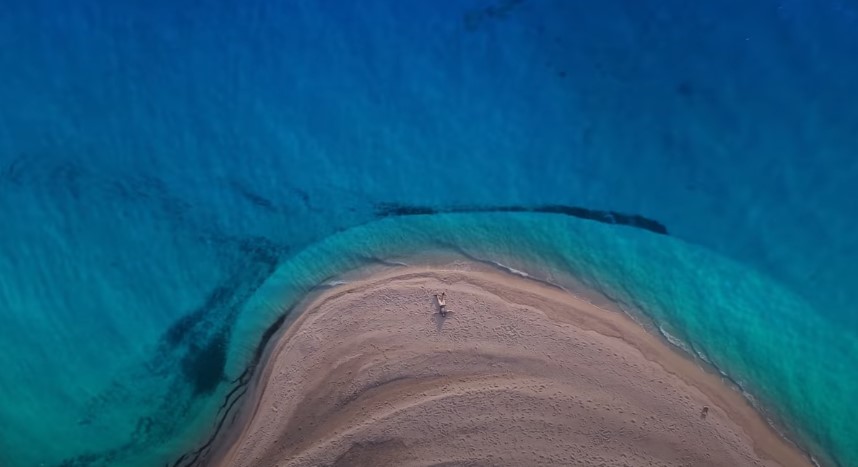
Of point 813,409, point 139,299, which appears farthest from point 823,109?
point 139,299

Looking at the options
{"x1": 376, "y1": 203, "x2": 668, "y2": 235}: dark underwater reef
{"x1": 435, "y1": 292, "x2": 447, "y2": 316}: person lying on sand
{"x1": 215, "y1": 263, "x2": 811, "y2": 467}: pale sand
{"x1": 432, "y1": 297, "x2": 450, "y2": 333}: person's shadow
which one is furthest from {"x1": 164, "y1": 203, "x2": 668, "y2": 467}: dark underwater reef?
{"x1": 432, "y1": 297, "x2": 450, "y2": 333}: person's shadow

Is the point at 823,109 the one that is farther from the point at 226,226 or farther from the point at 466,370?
the point at 226,226

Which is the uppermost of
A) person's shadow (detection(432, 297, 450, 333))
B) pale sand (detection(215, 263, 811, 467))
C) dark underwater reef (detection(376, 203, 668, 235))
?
dark underwater reef (detection(376, 203, 668, 235))

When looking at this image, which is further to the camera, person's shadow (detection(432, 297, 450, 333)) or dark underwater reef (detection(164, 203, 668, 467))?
dark underwater reef (detection(164, 203, 668, 467))

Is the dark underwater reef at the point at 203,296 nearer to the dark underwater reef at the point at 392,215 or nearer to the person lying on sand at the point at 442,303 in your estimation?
the dark underwater reef at the point at 392,215

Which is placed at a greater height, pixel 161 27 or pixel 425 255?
pixel 161 27

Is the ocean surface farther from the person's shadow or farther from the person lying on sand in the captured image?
the person's shadow

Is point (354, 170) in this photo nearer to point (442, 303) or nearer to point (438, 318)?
point (442, 303)

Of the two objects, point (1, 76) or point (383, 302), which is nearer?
point (383, 302)

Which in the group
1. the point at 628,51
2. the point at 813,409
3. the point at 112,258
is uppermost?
the point at 628,51
